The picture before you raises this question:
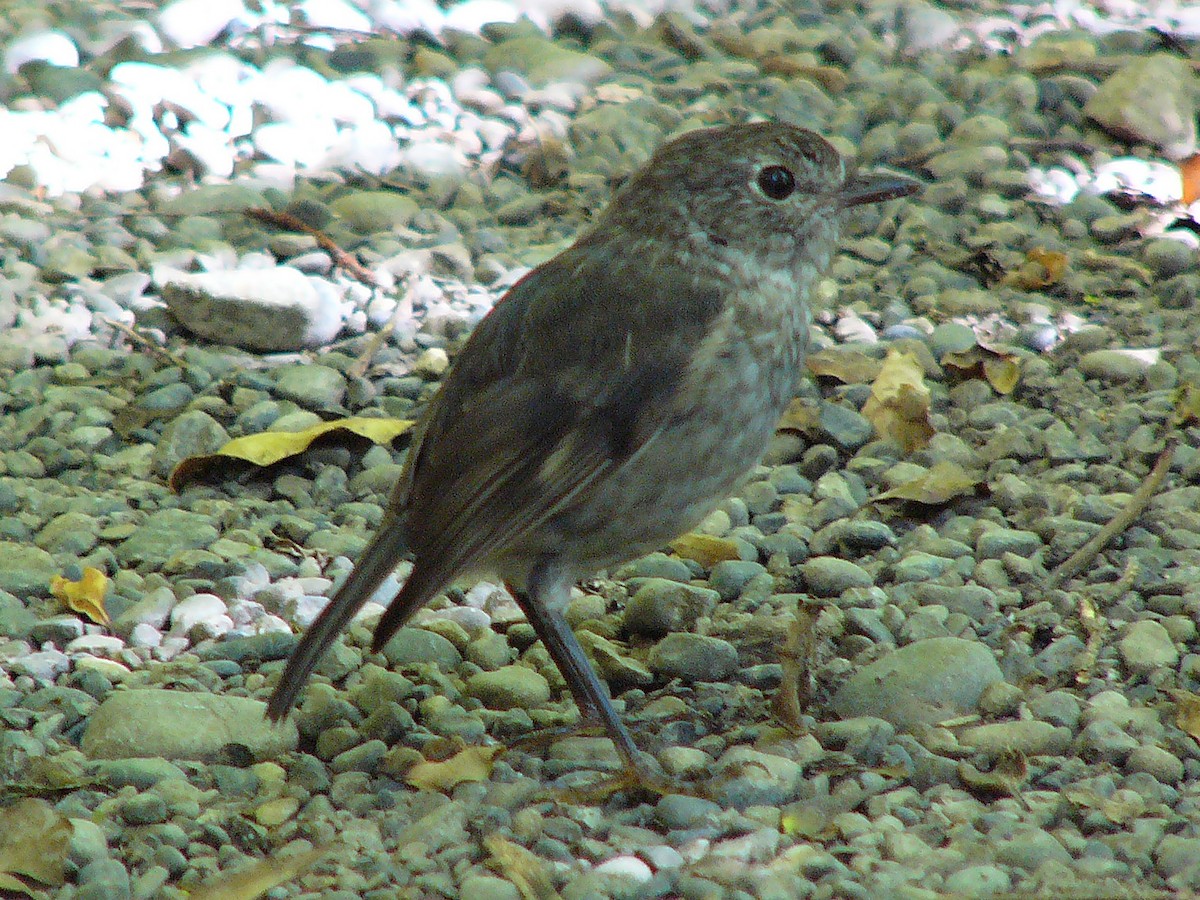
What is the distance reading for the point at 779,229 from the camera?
3422 millimetres

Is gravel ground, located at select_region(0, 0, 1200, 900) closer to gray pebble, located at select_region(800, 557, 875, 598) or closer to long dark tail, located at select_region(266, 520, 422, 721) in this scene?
gray pebble, located at select_region(800, 557, 875, 598)

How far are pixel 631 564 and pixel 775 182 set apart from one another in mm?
1140

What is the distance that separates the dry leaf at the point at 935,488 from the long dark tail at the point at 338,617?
152 cm

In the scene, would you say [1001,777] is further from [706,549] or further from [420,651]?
[420,651]

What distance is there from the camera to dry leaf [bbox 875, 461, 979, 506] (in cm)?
399

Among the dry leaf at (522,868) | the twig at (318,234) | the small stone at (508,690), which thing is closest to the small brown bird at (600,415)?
the small stone at (508,690)

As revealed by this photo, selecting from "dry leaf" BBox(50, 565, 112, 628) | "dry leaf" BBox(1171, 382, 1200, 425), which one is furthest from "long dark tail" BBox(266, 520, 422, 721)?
"dry leaf" BBox(1171, 382, 1200, 425)

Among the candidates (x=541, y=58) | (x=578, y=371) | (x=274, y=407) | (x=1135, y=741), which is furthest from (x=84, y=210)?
(x=1135, y=741)

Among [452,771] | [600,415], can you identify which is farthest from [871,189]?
[452,771]

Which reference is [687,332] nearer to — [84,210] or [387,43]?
[84,210]

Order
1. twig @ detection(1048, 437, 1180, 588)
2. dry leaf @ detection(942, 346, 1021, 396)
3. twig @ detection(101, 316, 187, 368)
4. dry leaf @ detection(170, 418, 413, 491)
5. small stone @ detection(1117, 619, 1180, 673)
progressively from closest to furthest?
1. small stone @ detection(1117, 619, 1180, 673)
2. twig @ detection(1048, 437, 1180, 588)
3. dry leaf @ detection(170, 418, 413, 491)
4. dry leaf @ detection(942, 346, 1021, 396)
5. twig @ detection(101, 316, 187, 368)

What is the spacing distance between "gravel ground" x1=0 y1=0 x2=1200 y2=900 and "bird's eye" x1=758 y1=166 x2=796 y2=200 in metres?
0.94

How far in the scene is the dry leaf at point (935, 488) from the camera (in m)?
3.99

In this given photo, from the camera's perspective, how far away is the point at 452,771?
3016mm
